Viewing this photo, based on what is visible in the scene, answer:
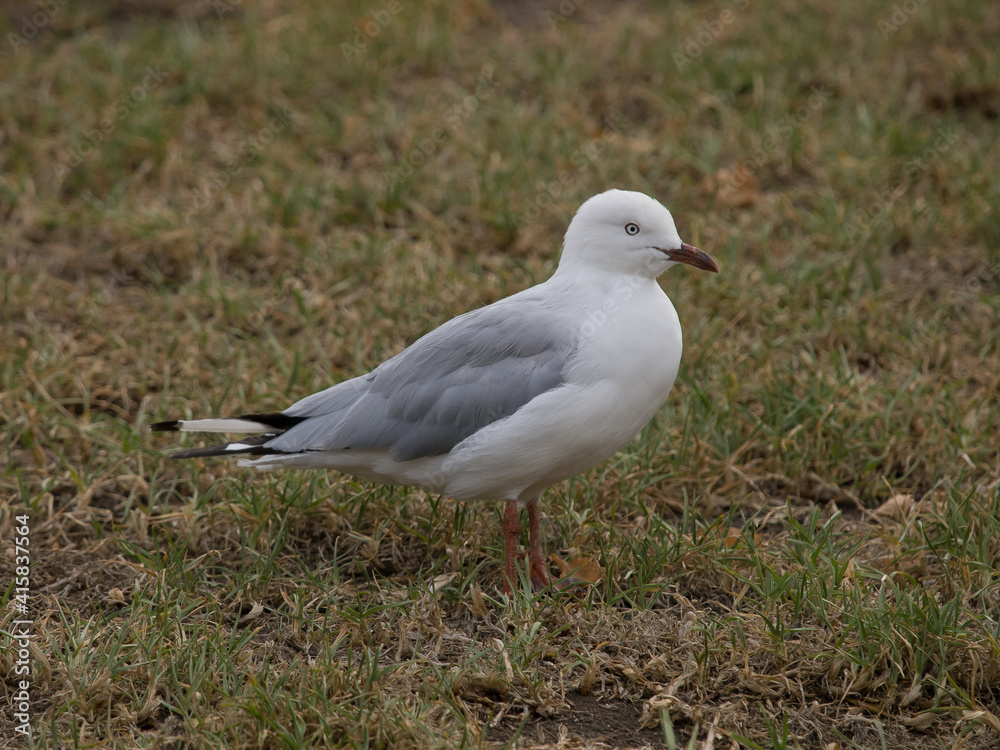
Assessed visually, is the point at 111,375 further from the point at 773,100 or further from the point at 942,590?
the point at 773,100

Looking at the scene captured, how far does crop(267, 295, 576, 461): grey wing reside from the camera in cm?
343

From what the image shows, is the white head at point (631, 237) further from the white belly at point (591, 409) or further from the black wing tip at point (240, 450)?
the black wing tip at point (240, 450)

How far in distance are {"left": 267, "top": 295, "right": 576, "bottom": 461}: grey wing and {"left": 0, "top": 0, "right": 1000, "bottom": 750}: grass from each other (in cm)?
48

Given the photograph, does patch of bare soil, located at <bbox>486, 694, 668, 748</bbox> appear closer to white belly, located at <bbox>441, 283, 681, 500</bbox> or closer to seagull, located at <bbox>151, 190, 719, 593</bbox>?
seagull, located at <bbox>151, 190, 719, 593</bbox>

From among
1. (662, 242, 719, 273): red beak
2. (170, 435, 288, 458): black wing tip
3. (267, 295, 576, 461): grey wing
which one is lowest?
(170, 435, 288, 458): black wing tip

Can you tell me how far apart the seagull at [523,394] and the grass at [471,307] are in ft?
1.27

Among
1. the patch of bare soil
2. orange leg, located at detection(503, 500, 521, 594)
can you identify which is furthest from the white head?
the patch of bare soil

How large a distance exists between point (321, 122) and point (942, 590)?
181 inches

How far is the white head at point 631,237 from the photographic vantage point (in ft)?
Answer: 11.7

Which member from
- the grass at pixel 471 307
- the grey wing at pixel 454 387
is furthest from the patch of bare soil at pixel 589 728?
the grey wing at pixel 454 387

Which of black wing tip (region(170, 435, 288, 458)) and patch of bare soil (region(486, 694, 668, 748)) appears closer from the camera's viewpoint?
patch of bare soil (region(486, 694, 668, 748))

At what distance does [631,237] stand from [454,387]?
74 cm

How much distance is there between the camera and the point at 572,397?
3.32 m

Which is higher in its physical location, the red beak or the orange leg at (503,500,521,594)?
the red beak
